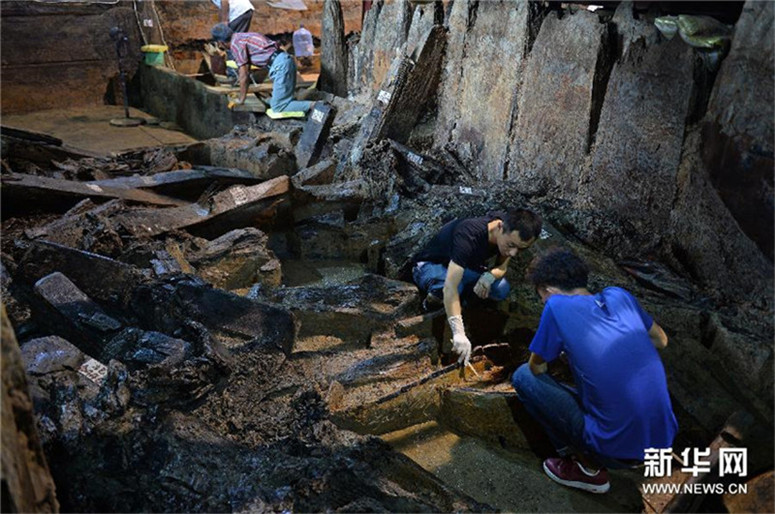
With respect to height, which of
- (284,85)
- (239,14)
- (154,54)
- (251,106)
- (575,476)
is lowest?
(575,476)

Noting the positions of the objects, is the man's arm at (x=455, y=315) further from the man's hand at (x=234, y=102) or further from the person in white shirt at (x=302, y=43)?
the person in white shirt at (x=302, y=43)

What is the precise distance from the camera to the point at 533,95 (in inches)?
232

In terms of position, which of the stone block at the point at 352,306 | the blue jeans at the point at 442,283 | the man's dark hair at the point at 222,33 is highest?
the man's dark hair at the point at 222,33

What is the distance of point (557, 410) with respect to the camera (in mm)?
3443

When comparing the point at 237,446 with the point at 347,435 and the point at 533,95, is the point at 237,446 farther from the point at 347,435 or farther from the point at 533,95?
the point at 533,95

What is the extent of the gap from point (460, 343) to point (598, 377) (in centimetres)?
112

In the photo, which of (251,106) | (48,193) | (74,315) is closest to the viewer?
(74,315)

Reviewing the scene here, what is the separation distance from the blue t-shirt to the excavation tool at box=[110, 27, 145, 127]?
973 cm

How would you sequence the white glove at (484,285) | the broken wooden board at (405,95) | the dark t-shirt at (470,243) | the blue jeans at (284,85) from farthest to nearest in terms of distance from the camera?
the blue jeans at (284,85) < the broken wooden board at (405,95) < the white glove at (484,285) < the dark t-shirt at (470,243)

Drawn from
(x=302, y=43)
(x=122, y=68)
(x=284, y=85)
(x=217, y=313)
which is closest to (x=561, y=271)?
(x=217, y=313)

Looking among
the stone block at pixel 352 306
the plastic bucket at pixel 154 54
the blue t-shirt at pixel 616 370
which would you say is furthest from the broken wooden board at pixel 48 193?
the plastic bucket at pixel 154 54

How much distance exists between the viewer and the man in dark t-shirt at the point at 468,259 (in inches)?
163

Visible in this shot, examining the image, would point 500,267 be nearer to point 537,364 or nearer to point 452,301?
point 452,301

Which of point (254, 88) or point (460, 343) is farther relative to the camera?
point (254, 88)
